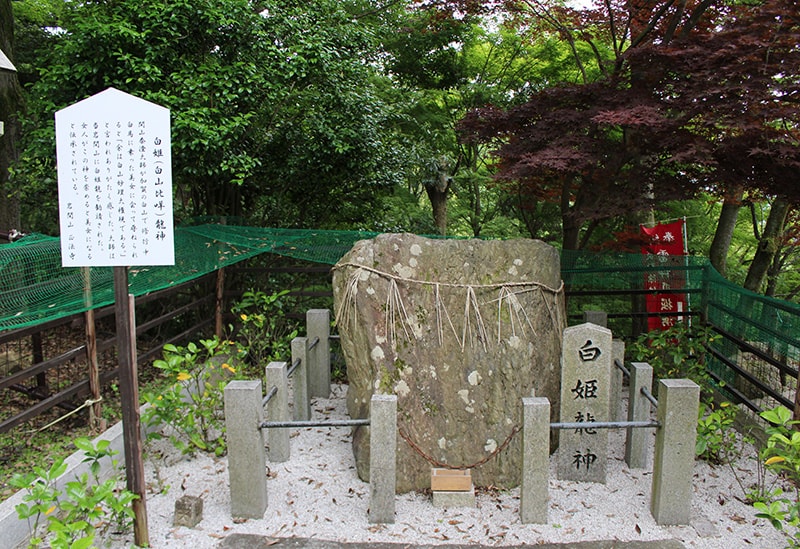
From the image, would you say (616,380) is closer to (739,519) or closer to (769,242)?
(739,519)

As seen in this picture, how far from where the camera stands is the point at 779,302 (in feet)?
15.7

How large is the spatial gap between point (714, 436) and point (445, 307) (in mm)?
2331

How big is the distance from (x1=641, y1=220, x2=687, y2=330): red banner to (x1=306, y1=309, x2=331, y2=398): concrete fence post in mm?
3901

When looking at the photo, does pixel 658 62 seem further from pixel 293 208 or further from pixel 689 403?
pixel 293 208

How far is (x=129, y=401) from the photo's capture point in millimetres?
3150

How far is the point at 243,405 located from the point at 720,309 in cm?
514

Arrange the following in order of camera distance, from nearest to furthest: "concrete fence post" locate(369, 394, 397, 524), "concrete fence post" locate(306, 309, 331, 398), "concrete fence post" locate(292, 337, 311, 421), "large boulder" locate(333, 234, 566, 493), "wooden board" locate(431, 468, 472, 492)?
1. "concrete fence post" locate(369, 394, 397, 524)
2. "wooden board" locate(431, 468, 472, 492)
3. "large boulder" locate(333, 234, 566, 493)
4. "concrete fence post" locate(292, 337, 311, 421)
5. "concrete fence post" locate(306, 309, 331, 398)

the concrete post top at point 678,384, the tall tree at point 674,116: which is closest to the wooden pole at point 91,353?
the tall tree at point 674,116

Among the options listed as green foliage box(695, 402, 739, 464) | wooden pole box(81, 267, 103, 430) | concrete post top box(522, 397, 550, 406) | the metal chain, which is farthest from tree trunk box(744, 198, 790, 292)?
wooden pole box(81, 267, 103, 430)

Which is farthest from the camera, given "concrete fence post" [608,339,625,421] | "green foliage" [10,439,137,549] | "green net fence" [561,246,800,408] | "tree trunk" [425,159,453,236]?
"tree trunk" [425,159,453,236]

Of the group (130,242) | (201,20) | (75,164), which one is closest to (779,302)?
(130,242)

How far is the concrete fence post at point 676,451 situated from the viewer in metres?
3.56

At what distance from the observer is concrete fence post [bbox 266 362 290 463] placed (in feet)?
14.2

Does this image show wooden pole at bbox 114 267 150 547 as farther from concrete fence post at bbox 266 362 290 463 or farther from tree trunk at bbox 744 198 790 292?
tree trunk at bbox 744 198 790 292
